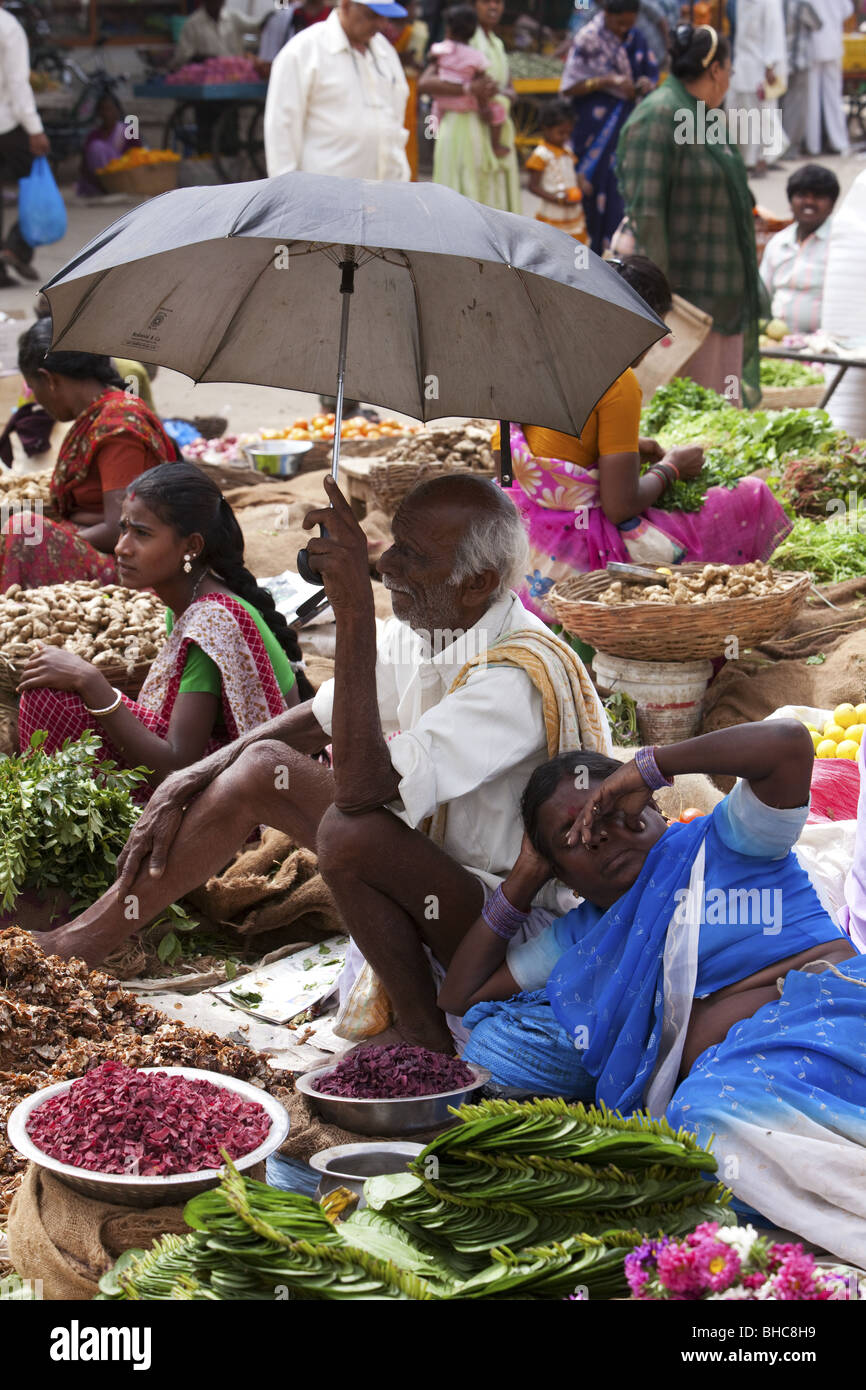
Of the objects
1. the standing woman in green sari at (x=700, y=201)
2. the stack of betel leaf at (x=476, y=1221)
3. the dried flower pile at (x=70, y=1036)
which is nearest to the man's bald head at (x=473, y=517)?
the dried flower pile at (x=70, y=1036)

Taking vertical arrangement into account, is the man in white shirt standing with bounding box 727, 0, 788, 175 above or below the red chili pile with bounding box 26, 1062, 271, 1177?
above

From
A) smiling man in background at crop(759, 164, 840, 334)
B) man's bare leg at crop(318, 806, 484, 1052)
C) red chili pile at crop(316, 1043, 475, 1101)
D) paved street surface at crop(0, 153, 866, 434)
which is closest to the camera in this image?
red chili pile at crop(316, 1043, 475, 1101)

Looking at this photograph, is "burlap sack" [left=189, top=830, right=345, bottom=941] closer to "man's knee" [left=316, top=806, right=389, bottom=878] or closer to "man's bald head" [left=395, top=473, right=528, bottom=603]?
"man's knee" [left=316, top=806, right=389, bottom=878]

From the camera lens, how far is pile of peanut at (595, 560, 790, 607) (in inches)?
175

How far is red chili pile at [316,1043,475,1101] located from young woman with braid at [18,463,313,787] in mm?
1171

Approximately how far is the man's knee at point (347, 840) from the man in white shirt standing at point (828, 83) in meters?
16.0

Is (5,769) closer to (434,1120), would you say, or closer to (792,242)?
(434,1120)

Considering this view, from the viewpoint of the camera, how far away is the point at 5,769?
355 cm

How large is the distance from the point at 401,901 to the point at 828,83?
16.9 m

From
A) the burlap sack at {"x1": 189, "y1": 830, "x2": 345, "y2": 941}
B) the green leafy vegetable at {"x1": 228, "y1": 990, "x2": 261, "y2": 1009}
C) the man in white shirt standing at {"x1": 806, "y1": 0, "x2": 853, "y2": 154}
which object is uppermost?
the man in white shirt standing at {"x1": 806, "y1": 0, "x2": 853, "y2": 154}

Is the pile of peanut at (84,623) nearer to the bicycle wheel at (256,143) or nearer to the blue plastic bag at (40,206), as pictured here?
the blue plastic bag at (40,206)

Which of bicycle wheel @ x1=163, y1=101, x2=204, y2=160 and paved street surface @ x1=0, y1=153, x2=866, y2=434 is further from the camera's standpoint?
bicycle wheel @ x1=163, y1=101, x2=204, y2=160

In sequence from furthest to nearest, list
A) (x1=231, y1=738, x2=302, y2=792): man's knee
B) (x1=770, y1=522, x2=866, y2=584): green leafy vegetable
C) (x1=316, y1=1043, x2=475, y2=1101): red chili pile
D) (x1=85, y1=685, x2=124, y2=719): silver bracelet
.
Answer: (x1=770, y1=522, x2=866, y2=584): green leafy vegetable → (x1=85, y1=685, x2=124, y2=719): silver bracelet → (x1=231, y1=738, x2=302, y2=792): man's knee → (x1=316, y1=1043, x2=475, y2=1101): red chili pile

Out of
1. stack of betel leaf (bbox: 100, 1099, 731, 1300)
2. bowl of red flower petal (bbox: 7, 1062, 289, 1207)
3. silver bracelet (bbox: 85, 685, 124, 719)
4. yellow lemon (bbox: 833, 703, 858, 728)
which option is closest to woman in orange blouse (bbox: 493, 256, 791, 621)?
yellow lemon (bbox: 833, 703, 858, 728)
